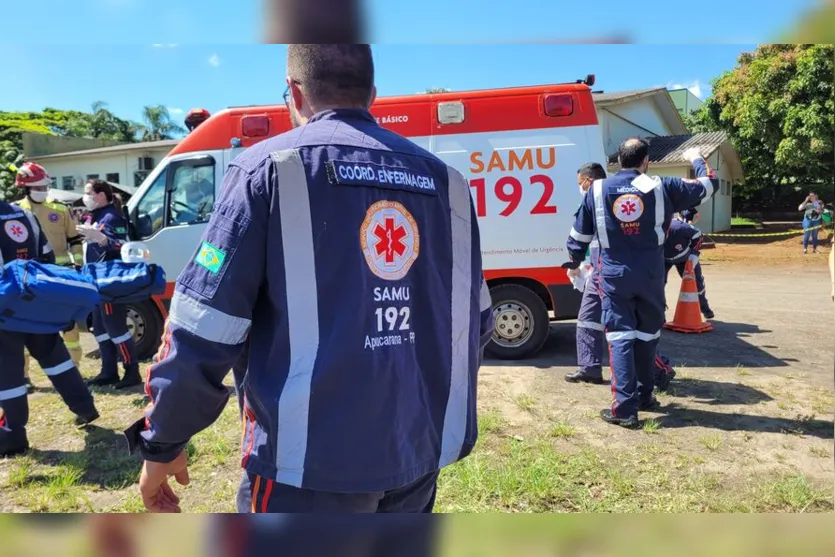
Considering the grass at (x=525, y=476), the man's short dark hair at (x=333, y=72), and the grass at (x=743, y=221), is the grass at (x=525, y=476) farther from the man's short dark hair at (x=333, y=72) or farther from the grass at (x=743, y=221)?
the grass at (x=743, y=221)

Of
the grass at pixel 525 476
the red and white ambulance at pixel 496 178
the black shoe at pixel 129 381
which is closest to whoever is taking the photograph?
the grass at pixel 525 476

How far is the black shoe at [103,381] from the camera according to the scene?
557 cm

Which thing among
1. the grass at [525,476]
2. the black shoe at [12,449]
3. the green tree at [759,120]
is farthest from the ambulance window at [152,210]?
the green tree at [759,120]

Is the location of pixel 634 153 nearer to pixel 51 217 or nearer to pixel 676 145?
pixel 51 217

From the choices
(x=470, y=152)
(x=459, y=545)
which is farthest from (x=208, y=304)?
(x=470, y=152)

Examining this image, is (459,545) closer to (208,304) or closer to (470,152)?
(208,304)

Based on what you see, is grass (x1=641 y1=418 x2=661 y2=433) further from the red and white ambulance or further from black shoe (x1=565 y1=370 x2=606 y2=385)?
the red and white ambulance

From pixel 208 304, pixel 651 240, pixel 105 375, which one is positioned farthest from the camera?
pixel 105 375

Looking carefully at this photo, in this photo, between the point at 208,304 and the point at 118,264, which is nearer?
the point at 208,304

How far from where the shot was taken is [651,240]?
4.29m

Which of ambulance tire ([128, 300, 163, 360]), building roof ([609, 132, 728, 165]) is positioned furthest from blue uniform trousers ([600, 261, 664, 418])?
building roof ([609, 132, 728, 165])

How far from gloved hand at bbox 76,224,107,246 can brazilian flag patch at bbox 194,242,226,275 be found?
483 cm

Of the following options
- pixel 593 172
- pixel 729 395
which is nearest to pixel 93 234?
pixel 593 172

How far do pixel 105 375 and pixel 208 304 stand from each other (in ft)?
17.4
